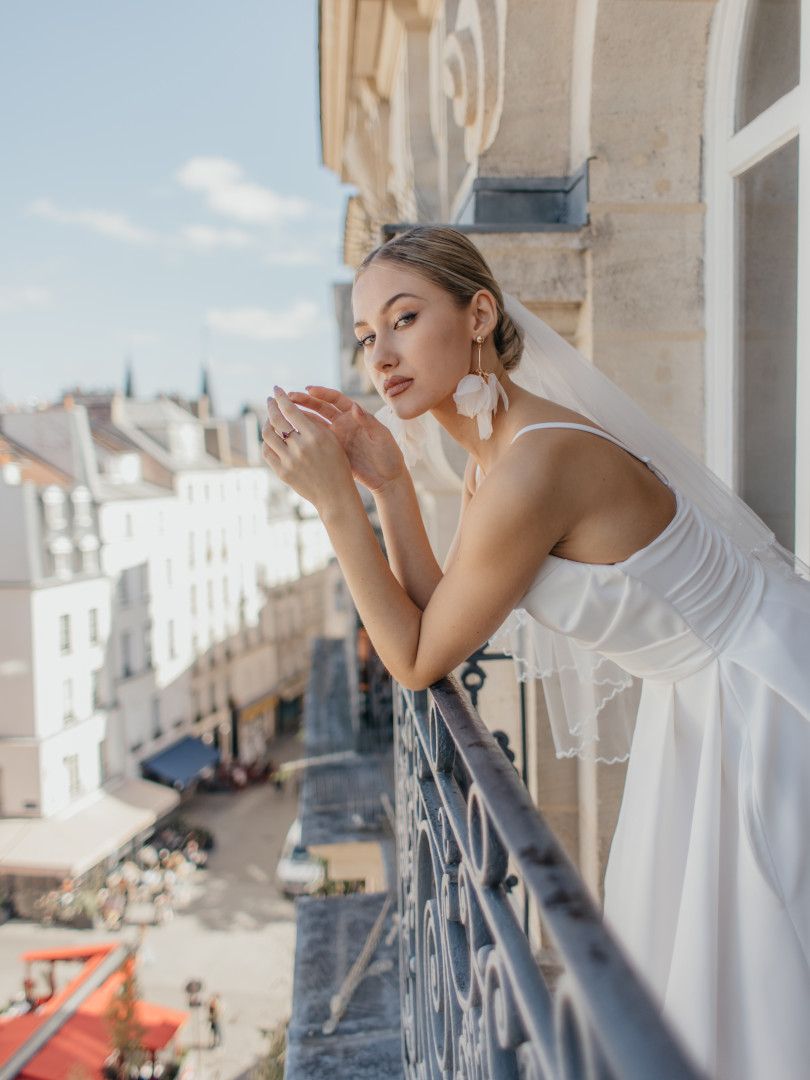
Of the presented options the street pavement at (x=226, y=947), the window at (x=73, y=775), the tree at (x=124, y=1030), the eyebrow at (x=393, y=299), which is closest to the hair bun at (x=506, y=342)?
the eyebrow at (x=393, y=299)

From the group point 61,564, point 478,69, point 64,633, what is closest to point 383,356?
point 478,69

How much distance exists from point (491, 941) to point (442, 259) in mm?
1306

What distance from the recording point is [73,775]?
76.8ft

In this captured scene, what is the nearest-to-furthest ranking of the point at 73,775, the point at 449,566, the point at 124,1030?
the point at 449,566 → the point at 124,1030 → the point at 73,775

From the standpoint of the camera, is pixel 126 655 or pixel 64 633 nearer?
pixel 64 633

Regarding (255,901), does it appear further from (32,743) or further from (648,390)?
(648,390)

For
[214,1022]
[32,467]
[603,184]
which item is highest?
[32,467]

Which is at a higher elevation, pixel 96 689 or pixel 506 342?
pixel 506 342

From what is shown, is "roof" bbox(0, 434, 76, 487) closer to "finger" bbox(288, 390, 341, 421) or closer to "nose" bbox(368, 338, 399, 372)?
"finger" bbox(288, 390, 341, 421)

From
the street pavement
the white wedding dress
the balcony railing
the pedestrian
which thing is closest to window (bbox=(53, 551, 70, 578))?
the street pavement

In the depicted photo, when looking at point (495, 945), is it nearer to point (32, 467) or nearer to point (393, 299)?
point (393, 299)

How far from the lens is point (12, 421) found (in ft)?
81.3

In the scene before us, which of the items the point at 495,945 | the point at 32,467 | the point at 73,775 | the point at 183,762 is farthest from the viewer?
the point at 183,762

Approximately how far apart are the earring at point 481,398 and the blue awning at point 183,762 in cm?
2811
